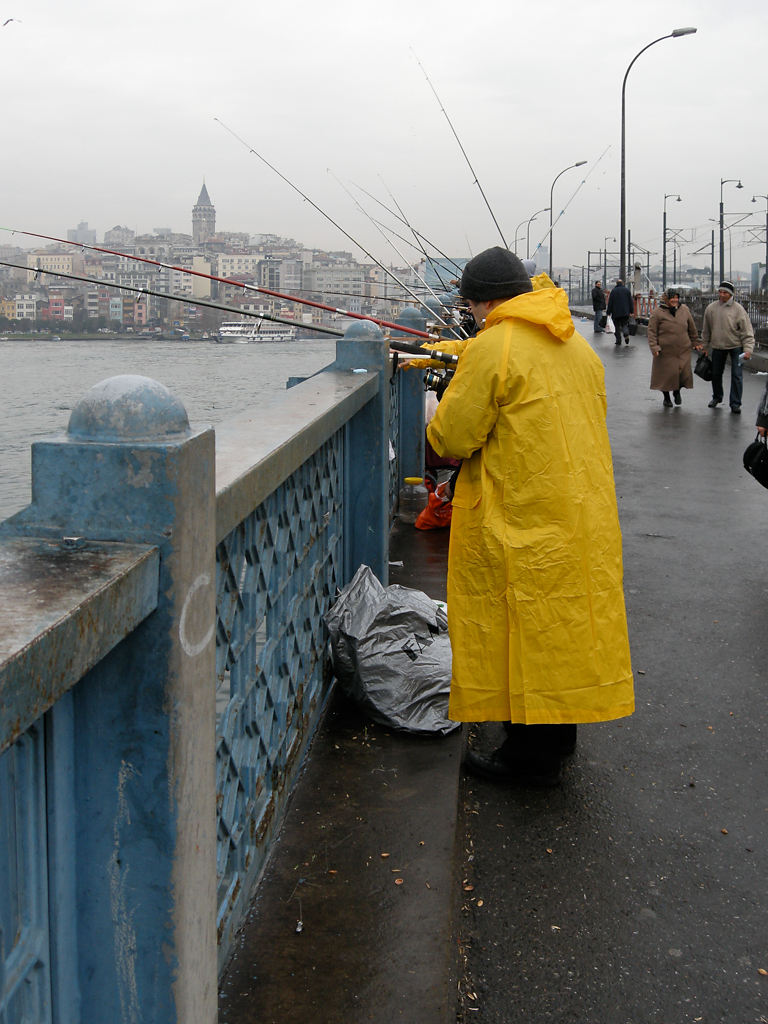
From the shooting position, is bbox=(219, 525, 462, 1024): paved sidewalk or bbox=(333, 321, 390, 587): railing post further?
bbox=(333, 321, 390, 587): railing post

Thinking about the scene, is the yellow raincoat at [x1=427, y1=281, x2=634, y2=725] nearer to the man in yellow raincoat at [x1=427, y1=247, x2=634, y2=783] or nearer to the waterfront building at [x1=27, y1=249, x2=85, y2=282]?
the man in yellow raincoat at [x1=427, y1=247, x2=634, y2=783]

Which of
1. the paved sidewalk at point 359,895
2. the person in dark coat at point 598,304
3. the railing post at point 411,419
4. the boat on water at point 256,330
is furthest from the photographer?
the person in dark coat at point 598,304

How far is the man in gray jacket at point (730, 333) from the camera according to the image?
1434cm

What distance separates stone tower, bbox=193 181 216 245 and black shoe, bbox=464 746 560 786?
414 centimetres

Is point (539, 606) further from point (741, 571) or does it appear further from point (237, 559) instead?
point (741, 571)

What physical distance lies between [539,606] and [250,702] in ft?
3.33

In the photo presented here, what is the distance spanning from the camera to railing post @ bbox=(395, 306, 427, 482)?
8.53 meters

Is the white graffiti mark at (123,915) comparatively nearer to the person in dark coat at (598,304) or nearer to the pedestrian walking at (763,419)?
the pedestrian walking at (763,419)

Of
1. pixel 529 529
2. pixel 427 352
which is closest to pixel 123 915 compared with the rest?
pixel 529 529

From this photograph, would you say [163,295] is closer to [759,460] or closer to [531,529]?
[531,529]

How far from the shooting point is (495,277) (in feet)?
11.6

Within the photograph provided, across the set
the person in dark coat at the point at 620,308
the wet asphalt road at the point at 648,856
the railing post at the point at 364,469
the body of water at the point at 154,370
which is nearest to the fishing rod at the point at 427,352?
the railing post at the point at 364,469

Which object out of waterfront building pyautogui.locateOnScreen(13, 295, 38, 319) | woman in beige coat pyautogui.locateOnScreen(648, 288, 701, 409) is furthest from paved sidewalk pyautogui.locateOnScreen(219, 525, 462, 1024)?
woman in beige coat pyautogui.locateOnScreen(648, 288, 701, 409)

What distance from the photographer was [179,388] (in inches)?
284
